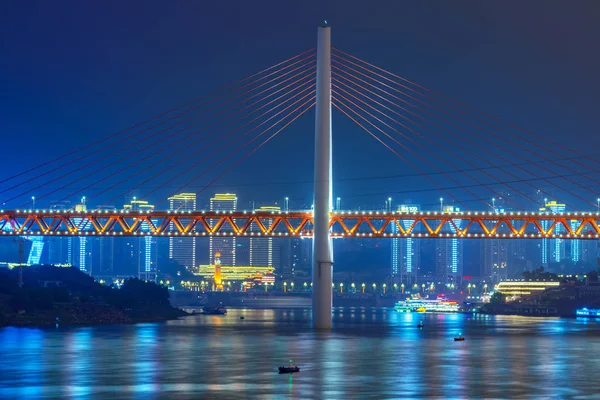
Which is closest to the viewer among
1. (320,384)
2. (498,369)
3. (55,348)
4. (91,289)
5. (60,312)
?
(320,384)

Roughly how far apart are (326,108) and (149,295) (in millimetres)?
83600

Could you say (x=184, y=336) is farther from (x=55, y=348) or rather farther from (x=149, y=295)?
(x=149, y=295)

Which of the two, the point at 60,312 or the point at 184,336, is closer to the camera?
the point at 184,336

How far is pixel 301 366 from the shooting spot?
53.0m

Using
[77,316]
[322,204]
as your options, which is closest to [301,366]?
[322,204]

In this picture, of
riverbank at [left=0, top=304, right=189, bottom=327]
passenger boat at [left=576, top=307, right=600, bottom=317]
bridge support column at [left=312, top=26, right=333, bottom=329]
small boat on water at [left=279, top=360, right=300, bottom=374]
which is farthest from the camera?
passenger boat at [left=576, top=307, right=600, bottom=317]

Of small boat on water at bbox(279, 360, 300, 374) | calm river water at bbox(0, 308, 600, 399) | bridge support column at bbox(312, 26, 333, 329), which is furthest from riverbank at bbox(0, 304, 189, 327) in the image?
small boat on water at bbox(279, 360, 300, 374)

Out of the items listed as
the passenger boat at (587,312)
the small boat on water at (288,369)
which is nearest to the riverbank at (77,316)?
the small boat on water at (288,369)

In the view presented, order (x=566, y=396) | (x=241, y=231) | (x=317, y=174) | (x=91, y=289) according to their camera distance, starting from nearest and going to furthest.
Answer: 1. (x=566, y=396)
2. (x=317, y=174)
3. (x=241, y=231)
4. (x=91, y=289)

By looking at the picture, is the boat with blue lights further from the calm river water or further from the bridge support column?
the bridge support column

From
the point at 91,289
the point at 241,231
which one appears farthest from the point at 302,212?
the point at 91,289

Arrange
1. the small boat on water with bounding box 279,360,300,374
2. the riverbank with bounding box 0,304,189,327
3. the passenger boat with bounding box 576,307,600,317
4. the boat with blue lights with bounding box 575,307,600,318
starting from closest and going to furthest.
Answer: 1. the small boat on water with bounding box 279,360,300,374
2. the riverbank with bounding box 0,304,189,327
3. the boat with blue lights with bounding box 575,307,600,318
4. the passenger boat with bounding box 576,307,600,317

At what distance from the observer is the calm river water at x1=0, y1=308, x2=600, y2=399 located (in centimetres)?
4241

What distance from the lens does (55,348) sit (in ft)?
218
